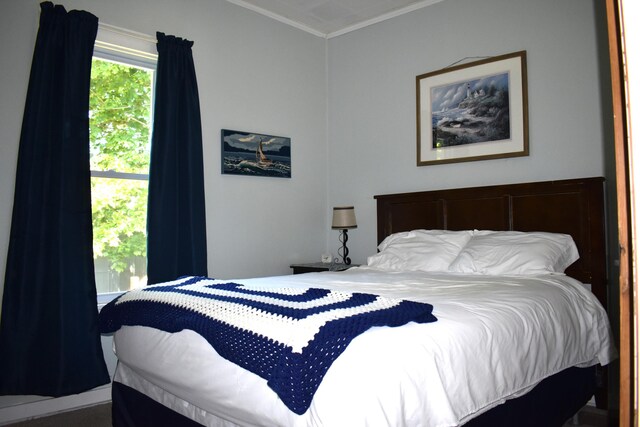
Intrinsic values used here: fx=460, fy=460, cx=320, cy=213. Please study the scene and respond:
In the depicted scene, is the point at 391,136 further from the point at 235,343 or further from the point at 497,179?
the point at 235,343

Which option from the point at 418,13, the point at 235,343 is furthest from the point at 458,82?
the point at 235,343

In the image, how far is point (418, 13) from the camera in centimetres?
408

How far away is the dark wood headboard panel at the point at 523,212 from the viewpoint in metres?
2.98

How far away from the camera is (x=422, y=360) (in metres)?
1.42

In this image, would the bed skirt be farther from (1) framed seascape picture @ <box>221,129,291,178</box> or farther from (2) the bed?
(1) framed seascape picture @ <box>221,129,291,178</box>

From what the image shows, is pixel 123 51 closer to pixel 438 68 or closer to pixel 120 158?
pixel 120 158

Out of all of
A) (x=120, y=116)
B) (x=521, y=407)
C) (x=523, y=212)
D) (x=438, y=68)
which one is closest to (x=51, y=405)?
(x=120, y=116)

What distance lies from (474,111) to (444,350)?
2646 mm

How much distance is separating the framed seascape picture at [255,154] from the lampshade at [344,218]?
616mm

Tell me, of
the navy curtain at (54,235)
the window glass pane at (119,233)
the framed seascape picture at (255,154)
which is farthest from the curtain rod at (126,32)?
the window glass pane at (119,233)

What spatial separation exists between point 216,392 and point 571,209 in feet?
8.59

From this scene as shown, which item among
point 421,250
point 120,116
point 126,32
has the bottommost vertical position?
point 421,250

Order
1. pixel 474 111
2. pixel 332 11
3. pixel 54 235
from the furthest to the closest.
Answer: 1. pixel 332 11
2. pixel 474 111
3. pixel 54 235

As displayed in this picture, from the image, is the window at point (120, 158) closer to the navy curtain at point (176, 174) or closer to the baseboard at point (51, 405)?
the navy curtain at point (176, 174)
